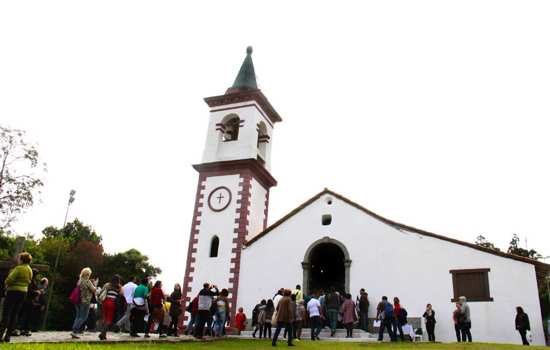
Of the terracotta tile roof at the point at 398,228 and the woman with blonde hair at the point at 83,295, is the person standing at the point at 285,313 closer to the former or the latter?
the woman with blonde hair at the point at 83,295

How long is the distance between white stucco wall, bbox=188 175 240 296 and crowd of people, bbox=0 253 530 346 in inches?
147

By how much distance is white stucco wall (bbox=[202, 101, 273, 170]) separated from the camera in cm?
2672

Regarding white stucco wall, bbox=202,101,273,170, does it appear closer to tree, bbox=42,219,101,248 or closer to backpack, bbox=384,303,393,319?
backpack, bbox=384,303,393,319

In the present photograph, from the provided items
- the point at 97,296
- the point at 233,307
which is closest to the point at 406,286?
the point at 233,307

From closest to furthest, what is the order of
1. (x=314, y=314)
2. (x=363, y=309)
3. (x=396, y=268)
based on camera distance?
(x=314, y=314), (x=363, y=309), (x=396, y=268)

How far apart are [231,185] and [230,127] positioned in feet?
14.1

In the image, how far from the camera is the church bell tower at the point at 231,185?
24.0 m

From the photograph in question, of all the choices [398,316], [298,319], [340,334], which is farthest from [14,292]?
[398,316]

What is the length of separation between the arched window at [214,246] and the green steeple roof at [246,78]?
9211 millimetres

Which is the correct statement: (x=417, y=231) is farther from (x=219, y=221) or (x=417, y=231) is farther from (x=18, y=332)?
(x=18, y=332)

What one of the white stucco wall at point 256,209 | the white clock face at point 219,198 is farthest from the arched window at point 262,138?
the white clock face at point 219,198

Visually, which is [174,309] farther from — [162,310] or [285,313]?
[285,313]

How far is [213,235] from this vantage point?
2498 cm

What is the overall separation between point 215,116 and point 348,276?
1244 centimetres
